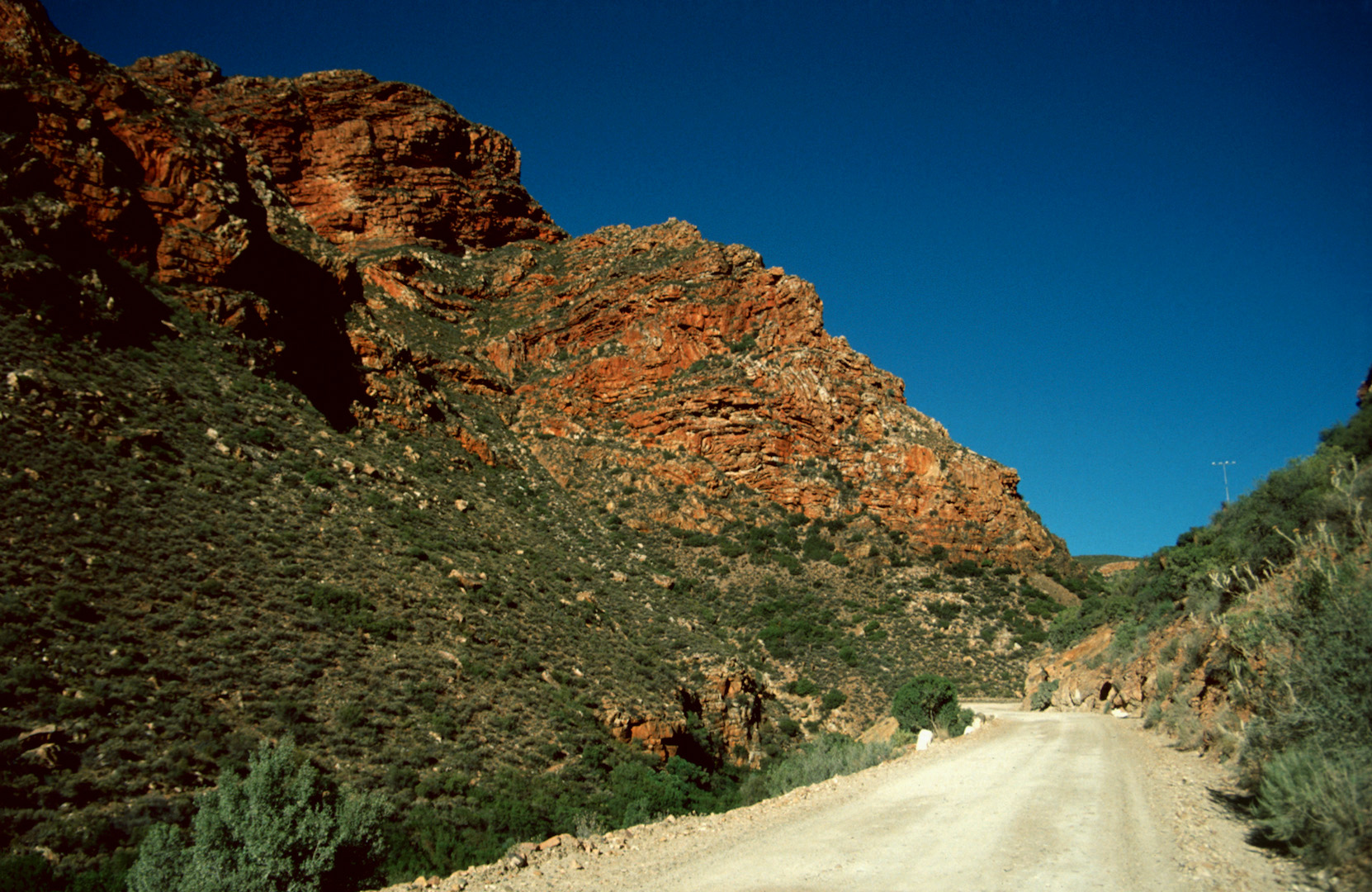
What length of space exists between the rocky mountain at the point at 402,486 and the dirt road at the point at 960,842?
520 cm

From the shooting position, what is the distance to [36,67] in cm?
2422

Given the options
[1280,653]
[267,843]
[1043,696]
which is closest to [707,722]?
[1043,696]

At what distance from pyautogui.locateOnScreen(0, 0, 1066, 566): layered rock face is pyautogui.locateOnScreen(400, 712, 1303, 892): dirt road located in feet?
83.0

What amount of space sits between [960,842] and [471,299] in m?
49.4

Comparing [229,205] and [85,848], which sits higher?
[229,205]

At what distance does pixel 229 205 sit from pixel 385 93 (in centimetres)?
4231

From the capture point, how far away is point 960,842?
268 inches

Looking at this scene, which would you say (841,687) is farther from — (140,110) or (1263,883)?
(140,110)

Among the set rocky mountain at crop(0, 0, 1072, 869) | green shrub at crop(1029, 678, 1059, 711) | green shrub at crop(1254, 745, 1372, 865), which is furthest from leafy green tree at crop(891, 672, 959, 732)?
green shrub at crop(1254, 745, 1372, 865)

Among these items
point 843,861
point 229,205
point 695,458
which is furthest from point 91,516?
point 695,458

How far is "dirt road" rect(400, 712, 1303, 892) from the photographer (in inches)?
224

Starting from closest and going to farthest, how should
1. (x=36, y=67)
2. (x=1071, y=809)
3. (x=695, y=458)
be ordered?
(x=1071, y=809)
(x=36, y=67)
(x=695, y=458)

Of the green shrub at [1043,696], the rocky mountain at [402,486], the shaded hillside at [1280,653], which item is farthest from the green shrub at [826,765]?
the green shrub at [1043,696]

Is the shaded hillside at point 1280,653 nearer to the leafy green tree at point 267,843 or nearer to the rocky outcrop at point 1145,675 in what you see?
the rocky outcrop at point 1145,675
